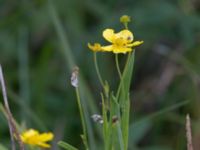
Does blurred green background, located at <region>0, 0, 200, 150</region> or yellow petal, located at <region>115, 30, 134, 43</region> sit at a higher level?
blurred green background, located at <region>0, 0, 200, 150</region>

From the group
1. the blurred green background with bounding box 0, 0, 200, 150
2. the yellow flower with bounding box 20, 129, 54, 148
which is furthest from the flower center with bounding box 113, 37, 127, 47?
the blurred green background with bounding box 0, 0, 200, 150

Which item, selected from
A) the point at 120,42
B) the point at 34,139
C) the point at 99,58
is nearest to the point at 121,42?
the point at 120,42

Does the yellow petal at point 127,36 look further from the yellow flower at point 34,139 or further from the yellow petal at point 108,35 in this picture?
the yellow flower at point 34,139

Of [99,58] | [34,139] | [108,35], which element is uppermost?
[99,58]

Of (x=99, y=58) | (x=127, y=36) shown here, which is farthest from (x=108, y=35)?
(x=99, y=58)

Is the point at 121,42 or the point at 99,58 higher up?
the point at 99,58

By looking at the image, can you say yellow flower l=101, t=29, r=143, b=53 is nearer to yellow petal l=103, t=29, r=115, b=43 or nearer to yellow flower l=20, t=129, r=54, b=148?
yellow petal l=103, t=29, r=115, b=43

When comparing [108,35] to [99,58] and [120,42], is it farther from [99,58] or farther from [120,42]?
[99,58]

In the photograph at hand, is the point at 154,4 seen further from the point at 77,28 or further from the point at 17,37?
the point at 17,37

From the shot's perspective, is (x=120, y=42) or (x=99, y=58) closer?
(x=120, y=42)
